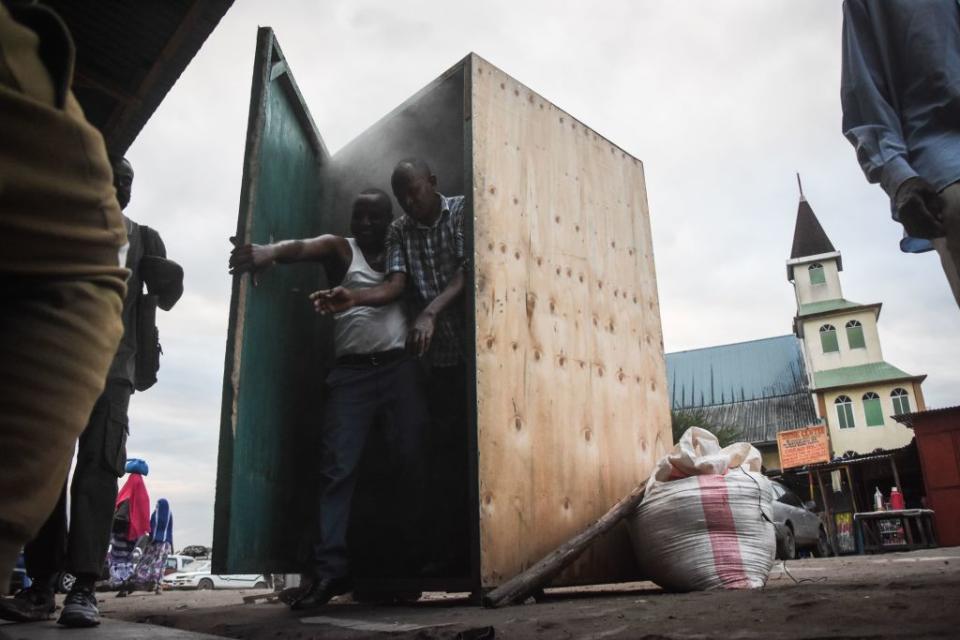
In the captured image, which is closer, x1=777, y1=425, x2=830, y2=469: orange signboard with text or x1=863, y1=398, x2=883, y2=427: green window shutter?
x1=777, y1=425, x2=830, y2=469: orange signboard with text

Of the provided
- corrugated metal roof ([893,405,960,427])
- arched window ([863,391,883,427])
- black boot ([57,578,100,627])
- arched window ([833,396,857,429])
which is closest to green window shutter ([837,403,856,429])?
arched window ([833,396,857,429])

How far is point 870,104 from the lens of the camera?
2.37m

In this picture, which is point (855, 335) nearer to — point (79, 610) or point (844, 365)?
point (844, 365)

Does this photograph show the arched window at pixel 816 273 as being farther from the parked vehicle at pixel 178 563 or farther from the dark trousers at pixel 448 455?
the dark trousers at pixel 448 455

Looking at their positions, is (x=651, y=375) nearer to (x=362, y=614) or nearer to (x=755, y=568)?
(x=755, y=568)

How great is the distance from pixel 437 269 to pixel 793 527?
34.5ft

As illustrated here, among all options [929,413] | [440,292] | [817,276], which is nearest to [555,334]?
[440,292]

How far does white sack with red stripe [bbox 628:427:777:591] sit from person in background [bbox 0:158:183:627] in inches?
101

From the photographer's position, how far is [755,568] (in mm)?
3305

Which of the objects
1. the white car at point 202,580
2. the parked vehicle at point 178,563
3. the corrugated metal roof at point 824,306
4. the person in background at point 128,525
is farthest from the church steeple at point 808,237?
the person in background at point 128,525

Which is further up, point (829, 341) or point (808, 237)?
point (808, 237)

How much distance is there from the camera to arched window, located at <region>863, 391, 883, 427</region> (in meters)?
27.1

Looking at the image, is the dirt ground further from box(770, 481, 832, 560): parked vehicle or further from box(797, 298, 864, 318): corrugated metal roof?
box(797, 298, 864, 318): corrugated metal roof

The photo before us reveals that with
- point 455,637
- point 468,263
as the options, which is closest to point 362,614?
point 455,637
